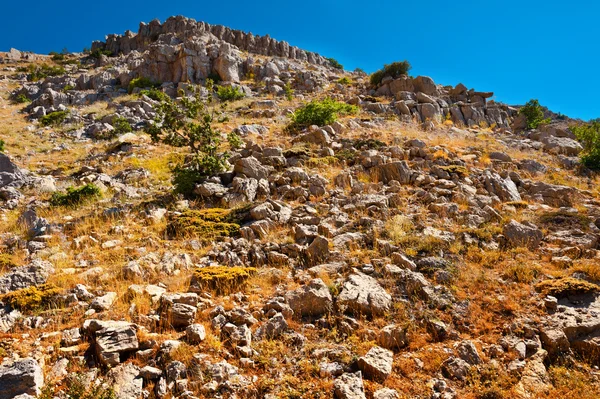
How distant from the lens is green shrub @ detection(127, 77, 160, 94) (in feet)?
98.9

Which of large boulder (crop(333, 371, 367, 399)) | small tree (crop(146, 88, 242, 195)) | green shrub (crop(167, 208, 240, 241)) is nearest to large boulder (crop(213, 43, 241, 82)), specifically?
small tree (crop(146, 88, 242, 195))

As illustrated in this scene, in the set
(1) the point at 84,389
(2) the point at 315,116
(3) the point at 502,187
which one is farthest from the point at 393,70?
(1) the point at 84,389

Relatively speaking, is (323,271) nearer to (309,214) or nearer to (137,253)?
(309,214)

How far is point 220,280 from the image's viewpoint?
592 centimetres

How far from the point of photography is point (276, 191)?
1009 cm

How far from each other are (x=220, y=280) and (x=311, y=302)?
166cm

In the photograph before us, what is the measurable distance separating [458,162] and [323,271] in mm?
8048

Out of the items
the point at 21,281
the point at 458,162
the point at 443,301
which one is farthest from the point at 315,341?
the point at 458,162

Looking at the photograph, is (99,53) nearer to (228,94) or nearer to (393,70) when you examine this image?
(228,94)

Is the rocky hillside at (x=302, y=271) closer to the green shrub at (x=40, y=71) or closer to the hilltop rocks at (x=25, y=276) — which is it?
the hilltop rocks at (x=25, y=276)

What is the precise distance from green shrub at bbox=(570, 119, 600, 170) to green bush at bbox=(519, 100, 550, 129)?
4.37 m

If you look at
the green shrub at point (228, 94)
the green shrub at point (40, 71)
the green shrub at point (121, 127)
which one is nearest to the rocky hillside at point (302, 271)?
the green shrub at point (121, 127)

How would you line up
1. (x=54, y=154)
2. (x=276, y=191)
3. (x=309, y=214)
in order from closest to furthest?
(x=309, y=214) → (x=276, y=191) → (x=54, y=154)

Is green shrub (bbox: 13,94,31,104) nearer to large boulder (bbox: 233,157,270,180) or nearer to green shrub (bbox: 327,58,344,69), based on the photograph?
large boulder (bbox: 233,157,270,180)
